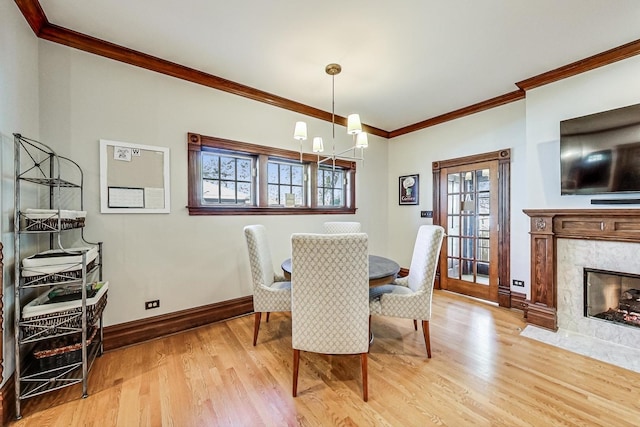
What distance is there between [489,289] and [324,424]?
9.86 ft

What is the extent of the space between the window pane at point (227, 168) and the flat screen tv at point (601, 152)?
11.5ft

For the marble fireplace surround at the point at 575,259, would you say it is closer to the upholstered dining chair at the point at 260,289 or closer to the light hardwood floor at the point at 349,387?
the light hardwood floor at the point at 349,387

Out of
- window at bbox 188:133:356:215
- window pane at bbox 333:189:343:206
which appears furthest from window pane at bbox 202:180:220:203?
window pane at bbox 333:189:343:206

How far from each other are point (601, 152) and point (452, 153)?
1613 mm

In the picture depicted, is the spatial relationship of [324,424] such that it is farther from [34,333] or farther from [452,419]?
[34,333]

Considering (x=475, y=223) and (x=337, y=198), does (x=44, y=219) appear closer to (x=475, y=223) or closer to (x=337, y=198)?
(x=337, y=198)

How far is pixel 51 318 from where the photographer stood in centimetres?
166

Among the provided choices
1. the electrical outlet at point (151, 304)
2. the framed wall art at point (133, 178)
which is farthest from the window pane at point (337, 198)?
the electrical outlet at point (151, 304)

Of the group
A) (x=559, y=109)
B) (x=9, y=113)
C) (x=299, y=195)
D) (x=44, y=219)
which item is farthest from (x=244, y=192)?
(x=559, y=109)

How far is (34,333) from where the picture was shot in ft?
5.42

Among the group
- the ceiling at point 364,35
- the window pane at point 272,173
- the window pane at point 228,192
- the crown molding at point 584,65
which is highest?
the ceiling at point 364,35

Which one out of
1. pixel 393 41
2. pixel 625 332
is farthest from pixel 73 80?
pixel 625 332

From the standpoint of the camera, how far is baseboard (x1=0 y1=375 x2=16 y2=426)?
4.86 feet

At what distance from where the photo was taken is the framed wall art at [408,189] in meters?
4.30
